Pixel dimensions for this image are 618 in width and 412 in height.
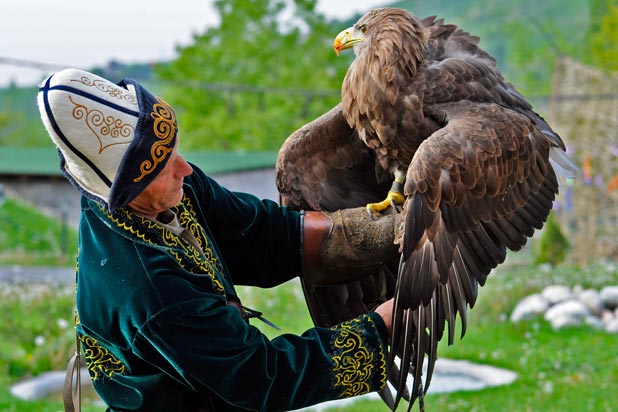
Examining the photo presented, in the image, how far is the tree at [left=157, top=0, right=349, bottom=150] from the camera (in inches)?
996

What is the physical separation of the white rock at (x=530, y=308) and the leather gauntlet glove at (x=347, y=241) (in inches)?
237

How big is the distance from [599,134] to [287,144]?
9237 mm

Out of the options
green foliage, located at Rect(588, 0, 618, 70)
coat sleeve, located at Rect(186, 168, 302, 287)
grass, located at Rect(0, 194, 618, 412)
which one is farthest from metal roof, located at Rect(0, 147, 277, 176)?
coat sleeve, located at Rect(186, 168, 302, 287)

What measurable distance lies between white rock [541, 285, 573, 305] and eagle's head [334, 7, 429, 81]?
613 centimetres

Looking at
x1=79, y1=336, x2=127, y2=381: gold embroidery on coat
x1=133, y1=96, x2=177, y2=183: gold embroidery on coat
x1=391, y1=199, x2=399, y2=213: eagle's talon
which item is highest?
x1=133, y1=96, x2=177, y2=183: gold embroidery on coat

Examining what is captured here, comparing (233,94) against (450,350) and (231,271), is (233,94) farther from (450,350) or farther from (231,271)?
(231,271)

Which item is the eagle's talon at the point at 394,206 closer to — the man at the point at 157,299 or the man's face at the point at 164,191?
the man at the point at 157,299

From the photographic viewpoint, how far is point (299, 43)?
27656mm

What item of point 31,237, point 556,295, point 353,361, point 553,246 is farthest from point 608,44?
point 353,361

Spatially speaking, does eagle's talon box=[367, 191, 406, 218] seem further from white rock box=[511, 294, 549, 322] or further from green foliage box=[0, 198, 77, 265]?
green foliage box=[0, 198, 77, 265]

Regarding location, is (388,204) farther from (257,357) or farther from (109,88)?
(109,88)

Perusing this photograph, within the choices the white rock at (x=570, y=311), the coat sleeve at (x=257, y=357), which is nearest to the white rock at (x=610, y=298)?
the white rock at (x=570, y=311)

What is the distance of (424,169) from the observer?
8.91ft

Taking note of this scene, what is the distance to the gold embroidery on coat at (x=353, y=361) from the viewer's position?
2.38 metres
